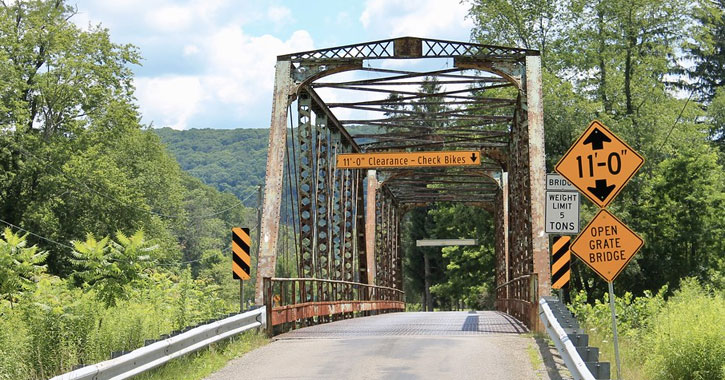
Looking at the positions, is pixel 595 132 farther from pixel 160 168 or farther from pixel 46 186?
pixel 160 168

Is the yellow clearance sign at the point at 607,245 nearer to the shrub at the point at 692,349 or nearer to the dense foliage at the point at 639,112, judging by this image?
the shrub at the point at 692,349

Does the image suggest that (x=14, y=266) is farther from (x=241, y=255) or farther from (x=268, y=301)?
(x=268, y=301)

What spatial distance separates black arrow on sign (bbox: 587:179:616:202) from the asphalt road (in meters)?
2.19

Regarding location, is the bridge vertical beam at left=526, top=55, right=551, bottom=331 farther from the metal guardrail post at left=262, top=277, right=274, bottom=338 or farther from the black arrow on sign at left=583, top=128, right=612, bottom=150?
the black arrow on sign at left=583, top=128, right=612, bottom=150

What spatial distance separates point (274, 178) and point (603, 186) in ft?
30.3

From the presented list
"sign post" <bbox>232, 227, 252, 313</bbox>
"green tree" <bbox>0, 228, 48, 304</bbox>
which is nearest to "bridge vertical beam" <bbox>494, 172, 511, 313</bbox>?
"green tree" <bbox>0, 228, 48, 304</bbox>

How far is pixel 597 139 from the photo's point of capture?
10.2 m

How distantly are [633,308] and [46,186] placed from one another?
2907 cm

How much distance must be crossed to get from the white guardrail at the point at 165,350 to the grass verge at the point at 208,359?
0.48 feet

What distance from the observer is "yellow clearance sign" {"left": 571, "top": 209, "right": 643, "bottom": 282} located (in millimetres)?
9594

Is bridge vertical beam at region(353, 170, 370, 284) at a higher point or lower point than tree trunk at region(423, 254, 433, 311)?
higher

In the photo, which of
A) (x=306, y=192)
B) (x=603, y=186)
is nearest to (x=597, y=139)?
(x=603, y=186)

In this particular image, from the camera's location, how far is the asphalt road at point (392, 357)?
10234mm


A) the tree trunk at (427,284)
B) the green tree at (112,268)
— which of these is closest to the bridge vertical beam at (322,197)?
the green tree at (112,268)
